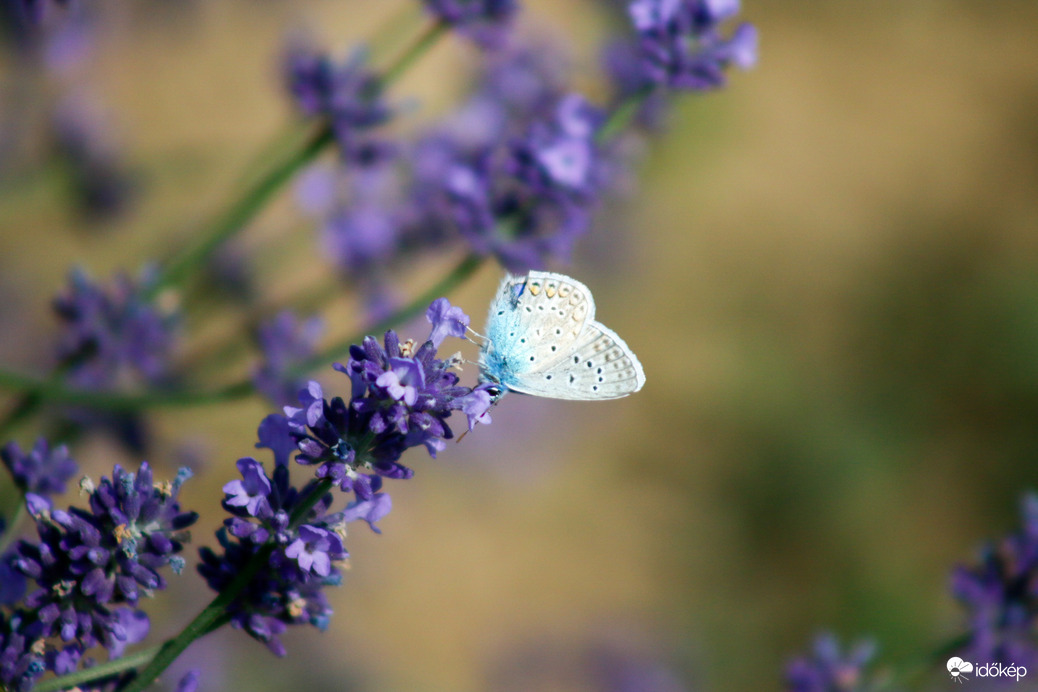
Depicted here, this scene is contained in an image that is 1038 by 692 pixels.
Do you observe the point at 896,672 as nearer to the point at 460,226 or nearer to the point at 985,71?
the point at 460,226

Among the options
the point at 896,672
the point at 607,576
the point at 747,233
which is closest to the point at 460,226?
the point at 896,672

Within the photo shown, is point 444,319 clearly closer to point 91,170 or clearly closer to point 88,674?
point 88,674

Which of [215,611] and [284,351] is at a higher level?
[284,351]

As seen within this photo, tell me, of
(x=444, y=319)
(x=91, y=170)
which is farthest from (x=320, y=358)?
(x=91, y=170)
